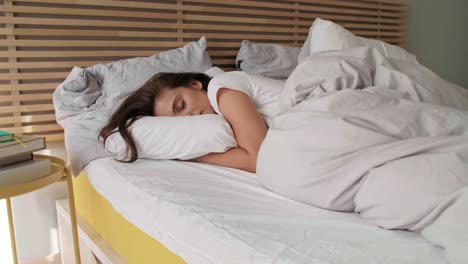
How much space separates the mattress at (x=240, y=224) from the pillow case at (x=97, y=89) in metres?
0.39

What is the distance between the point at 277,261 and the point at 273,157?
0.96 ft

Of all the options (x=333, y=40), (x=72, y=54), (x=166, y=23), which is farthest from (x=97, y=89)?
(x=333, y=40)

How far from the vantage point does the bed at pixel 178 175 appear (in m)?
0.57

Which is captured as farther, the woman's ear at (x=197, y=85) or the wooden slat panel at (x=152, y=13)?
the wooden slat panel at (x=152, y=13)

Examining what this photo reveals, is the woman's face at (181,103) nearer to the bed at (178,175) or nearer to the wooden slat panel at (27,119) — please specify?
the bed at (178,175)

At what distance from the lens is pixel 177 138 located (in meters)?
1.10

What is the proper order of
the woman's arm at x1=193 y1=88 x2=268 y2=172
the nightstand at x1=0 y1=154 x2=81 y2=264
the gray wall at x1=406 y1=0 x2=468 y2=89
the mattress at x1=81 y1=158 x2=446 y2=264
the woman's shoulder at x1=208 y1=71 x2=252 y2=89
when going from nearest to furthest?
1. the mattress at x1=81 y1=158 x2=446 y2=264
2. the nightstand at x1=0 y1=154 x2=81 y2=264
3. the woman's arm at x1=193 y1=88 x2=268 y2=172
4. the woman's shoulder at x1=208 y1=71 x2=252 y2=89
5. the gray wall at x1=406 y1=0 x2=468 y2=89

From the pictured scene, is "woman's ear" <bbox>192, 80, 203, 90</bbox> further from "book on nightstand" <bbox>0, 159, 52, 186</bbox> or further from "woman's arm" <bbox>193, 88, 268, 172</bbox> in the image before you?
"book on nightstand" <bbox>0, 159, 52, 186</bbox>

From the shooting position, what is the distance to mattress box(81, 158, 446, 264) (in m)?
0.53

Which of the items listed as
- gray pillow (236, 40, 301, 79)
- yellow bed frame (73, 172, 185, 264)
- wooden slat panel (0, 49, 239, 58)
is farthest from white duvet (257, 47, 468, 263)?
wooden slat panel (0, 49, 239, 58)

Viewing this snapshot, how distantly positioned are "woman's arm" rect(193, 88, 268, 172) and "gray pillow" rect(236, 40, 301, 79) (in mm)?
760

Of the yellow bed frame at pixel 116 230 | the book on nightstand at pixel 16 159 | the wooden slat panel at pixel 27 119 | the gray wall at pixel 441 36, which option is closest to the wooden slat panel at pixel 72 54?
the wooden slat panel at pixel 27 119

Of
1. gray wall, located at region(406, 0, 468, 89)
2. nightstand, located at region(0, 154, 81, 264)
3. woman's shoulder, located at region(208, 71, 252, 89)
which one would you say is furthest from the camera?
gray wall, located at region(406, 0, 468, 89)

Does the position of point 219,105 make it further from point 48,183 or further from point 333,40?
point 333,40
